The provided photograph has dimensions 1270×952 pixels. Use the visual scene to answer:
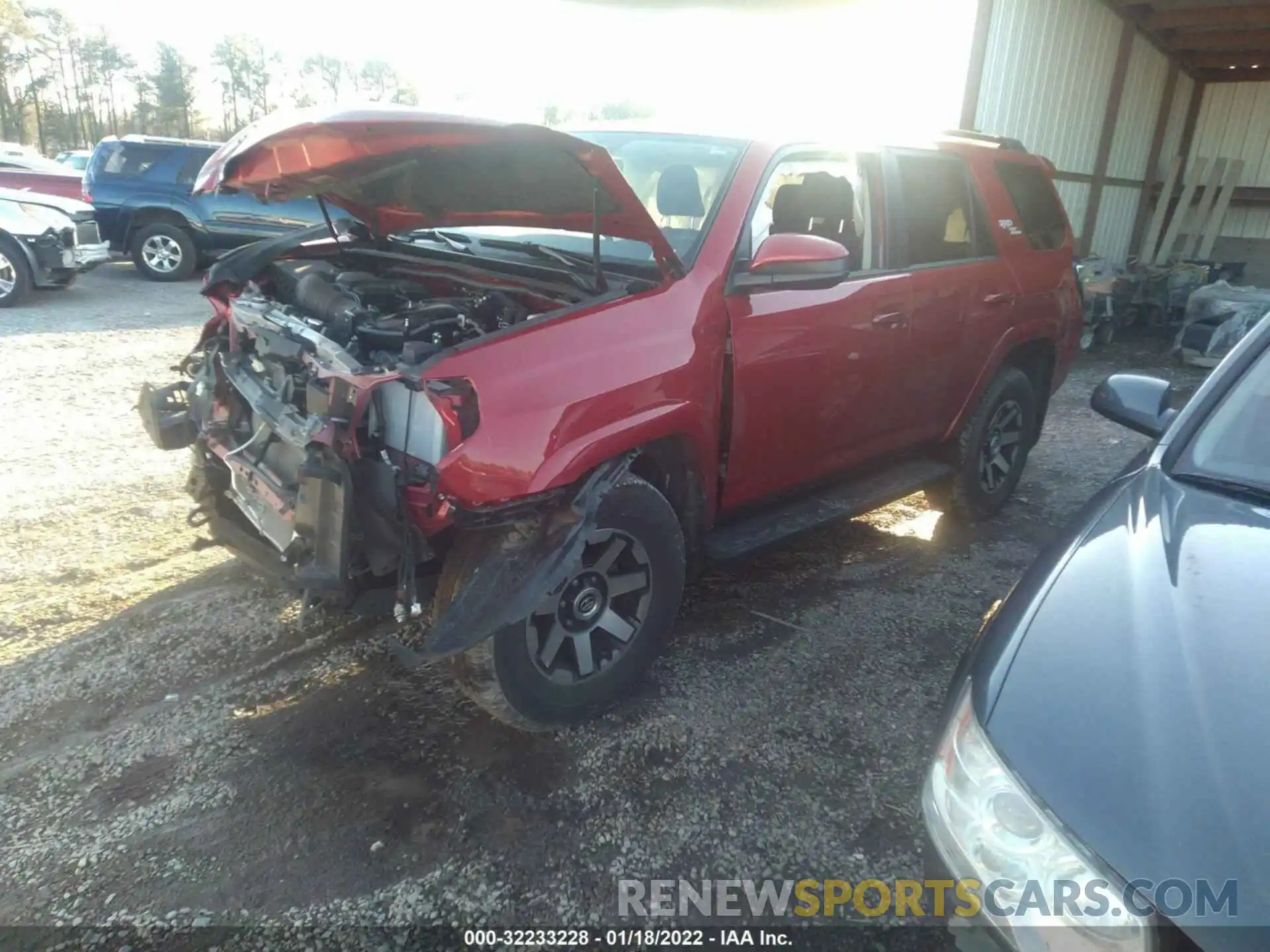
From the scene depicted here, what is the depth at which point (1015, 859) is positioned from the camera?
4.94 feet

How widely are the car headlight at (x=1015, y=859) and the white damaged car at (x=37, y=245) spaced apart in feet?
35.8

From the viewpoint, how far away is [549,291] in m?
3.12

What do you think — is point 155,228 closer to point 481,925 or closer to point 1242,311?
point 481,925

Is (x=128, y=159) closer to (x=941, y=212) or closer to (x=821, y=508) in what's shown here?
(x=941, y=212)

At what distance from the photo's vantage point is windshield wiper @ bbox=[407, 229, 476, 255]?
3.66 m

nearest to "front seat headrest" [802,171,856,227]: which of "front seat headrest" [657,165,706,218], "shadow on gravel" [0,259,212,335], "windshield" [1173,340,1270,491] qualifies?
"front seat headrest" [657,165,706,218]

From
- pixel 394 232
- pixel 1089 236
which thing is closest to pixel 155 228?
pixel 394 232

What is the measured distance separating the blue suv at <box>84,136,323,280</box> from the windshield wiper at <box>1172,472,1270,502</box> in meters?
11.2

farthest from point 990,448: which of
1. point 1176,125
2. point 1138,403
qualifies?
point 1176,125

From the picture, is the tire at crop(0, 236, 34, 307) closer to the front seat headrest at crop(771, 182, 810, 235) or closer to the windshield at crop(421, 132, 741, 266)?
the windshield at crop(421, 132, 741, 266)

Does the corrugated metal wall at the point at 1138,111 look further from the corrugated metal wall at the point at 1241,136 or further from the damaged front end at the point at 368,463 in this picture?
the damaged front end at the point at 368,463

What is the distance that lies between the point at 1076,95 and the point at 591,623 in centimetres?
1185

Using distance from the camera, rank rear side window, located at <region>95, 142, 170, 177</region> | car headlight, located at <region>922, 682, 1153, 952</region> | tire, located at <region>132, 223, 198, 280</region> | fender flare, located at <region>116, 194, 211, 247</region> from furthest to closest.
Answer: tire, located at <region>132, 223, 198, 280</region> → fender flare, located at <region>116, 194, 211, 247</region> → rear side window, located at <region>95, 142, 170, 177</region> → car headlight, located at <region>922, 682, 1153, 952</region>

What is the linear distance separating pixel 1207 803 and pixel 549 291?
7.97 feet
